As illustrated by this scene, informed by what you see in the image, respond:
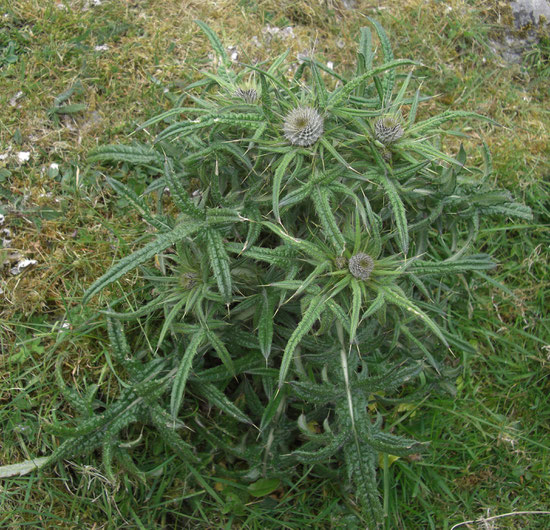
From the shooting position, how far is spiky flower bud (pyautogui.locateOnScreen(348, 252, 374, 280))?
2.03 m

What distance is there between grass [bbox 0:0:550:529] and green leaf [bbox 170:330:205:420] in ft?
1.99

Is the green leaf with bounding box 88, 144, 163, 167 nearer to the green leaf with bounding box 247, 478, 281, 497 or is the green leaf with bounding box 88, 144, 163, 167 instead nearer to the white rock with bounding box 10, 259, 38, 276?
the white rock with bounding box 10, 259, 38, 276

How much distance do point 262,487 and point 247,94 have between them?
1.99 metres

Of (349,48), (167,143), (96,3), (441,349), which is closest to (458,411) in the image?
(441,349)

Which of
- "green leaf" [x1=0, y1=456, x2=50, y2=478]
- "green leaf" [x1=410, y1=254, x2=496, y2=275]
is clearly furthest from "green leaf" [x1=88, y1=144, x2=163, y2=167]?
"green leaf" [x1=0, y1=456, x2=50, y2=478]

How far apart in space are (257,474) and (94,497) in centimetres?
82

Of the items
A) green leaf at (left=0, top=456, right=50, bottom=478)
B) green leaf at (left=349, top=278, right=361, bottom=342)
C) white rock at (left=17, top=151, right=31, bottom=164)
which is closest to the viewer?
green leaf at (left=349, top=278, right=361, bottom=342)

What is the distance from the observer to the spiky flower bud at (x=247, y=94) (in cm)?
238

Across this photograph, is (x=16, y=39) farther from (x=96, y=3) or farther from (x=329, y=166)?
(x=329, y=166)

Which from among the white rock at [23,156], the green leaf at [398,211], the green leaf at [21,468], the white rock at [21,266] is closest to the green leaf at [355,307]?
the green leaf at [398,211]

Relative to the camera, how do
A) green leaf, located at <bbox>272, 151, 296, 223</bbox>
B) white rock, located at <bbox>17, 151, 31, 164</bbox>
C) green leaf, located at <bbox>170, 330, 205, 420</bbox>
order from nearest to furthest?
green leaf, located at <bbox>272, 151, 296, 223</bbox>, green leaf, located at <bbox>170, 330, 205, 420</bbox>, white rock, located at <bbox>17, 151, 31, 164</bbox>

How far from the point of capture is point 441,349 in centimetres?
270

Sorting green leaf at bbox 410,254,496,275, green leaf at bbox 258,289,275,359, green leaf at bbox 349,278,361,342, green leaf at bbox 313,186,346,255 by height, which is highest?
green leaf at bbox 313,186,346,255

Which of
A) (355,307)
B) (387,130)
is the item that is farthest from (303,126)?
(355,307)
